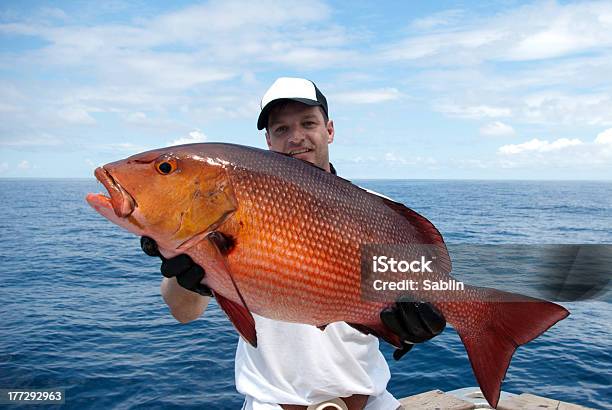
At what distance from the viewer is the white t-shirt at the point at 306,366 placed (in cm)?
354

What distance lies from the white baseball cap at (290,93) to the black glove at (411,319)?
6.59ft

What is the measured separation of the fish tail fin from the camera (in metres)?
2.80

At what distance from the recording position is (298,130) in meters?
4.29

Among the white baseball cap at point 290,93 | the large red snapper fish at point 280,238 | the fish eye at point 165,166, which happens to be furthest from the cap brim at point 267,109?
the fish eye at point 165,166

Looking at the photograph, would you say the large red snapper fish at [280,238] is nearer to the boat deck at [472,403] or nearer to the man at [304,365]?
the man at [304,365]

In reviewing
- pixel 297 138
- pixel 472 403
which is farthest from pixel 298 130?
pixel 472 403

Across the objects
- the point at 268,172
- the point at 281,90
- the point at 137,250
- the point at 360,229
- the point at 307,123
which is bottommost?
the point at 137,250

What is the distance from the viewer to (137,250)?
2719 centimetres

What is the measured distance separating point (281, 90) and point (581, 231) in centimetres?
3197

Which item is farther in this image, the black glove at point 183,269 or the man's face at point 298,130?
the man's face at point 298,130

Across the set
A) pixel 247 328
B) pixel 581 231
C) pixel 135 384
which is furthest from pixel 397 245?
pixel 581 231

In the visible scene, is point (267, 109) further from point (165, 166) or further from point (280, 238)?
point (280, 238)

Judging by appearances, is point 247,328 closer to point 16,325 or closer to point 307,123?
point 307,123

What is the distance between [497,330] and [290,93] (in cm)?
242
